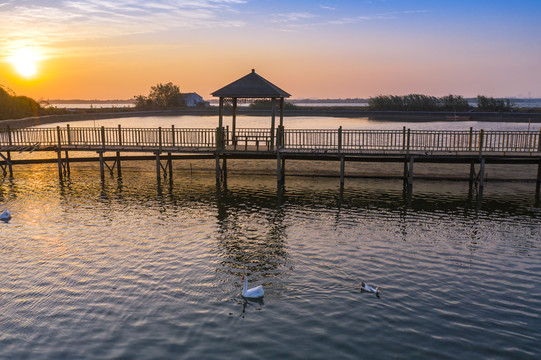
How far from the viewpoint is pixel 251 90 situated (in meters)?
29.2

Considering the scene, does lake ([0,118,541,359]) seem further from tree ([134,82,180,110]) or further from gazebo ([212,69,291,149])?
tree ([134,82,180,110])

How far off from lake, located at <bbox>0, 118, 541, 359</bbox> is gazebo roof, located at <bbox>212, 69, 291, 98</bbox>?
7.95 meters

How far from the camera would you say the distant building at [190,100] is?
13780 cm

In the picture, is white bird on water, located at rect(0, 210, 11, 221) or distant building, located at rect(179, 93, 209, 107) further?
distant building, located at rect(179, 93, 209, 107)


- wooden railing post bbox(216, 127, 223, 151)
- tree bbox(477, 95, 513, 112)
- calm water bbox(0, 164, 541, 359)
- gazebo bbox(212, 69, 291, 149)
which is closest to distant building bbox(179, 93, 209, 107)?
tree bbox(477, 95, 513, 112)

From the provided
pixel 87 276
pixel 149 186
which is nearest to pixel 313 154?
pixel 149 186

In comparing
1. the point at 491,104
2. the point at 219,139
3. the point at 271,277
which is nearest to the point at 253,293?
the point at 271,277

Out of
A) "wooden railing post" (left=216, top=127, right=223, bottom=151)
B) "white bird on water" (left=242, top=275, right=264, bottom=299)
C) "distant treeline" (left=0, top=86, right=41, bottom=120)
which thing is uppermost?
"distant treeline" (left=0, top=86, right=41, bottom=120)

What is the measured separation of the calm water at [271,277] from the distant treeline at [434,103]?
90.0m

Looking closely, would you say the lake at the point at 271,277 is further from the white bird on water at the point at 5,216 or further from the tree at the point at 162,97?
the tree at the point at 162,97

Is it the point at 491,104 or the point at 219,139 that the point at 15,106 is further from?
the point at 491,104

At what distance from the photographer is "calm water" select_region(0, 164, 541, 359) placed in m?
9.84

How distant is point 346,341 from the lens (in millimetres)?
9883

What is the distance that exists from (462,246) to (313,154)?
13.2 m
